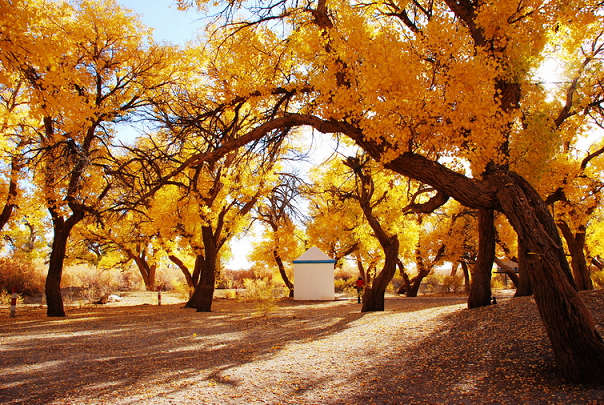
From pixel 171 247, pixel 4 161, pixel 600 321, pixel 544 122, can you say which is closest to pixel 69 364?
pixel 600 321

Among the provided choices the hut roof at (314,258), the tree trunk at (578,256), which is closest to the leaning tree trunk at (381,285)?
the tree trunk at (578,256)

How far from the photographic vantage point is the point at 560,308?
4.10 m

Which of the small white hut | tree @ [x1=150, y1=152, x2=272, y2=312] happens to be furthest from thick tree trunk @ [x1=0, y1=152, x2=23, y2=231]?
the small white hut

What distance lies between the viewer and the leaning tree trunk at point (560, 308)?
12.7 feet

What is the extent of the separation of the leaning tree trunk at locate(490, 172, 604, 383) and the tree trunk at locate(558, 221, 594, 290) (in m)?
10.0

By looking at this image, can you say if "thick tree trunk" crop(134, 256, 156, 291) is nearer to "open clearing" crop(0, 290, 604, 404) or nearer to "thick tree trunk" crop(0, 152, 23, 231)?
"thick tree trunk" crop(0, 152, 23, 231)

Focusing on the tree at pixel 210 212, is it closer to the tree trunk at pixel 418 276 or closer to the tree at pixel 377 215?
the tree at pixel 377 215

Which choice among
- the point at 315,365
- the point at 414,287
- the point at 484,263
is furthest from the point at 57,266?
the point at 414,287

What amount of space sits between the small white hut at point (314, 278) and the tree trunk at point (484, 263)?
42.6ft

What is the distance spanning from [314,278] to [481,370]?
1730 cm

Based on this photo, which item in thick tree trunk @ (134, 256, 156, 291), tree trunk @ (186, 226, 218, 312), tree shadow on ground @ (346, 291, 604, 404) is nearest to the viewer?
tree shadow on ground @ (346, 291, 604, 404)

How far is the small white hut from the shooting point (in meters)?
21.5

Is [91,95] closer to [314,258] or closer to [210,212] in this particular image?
[210,212]

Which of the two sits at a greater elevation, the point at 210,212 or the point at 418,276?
the point at 210,212
